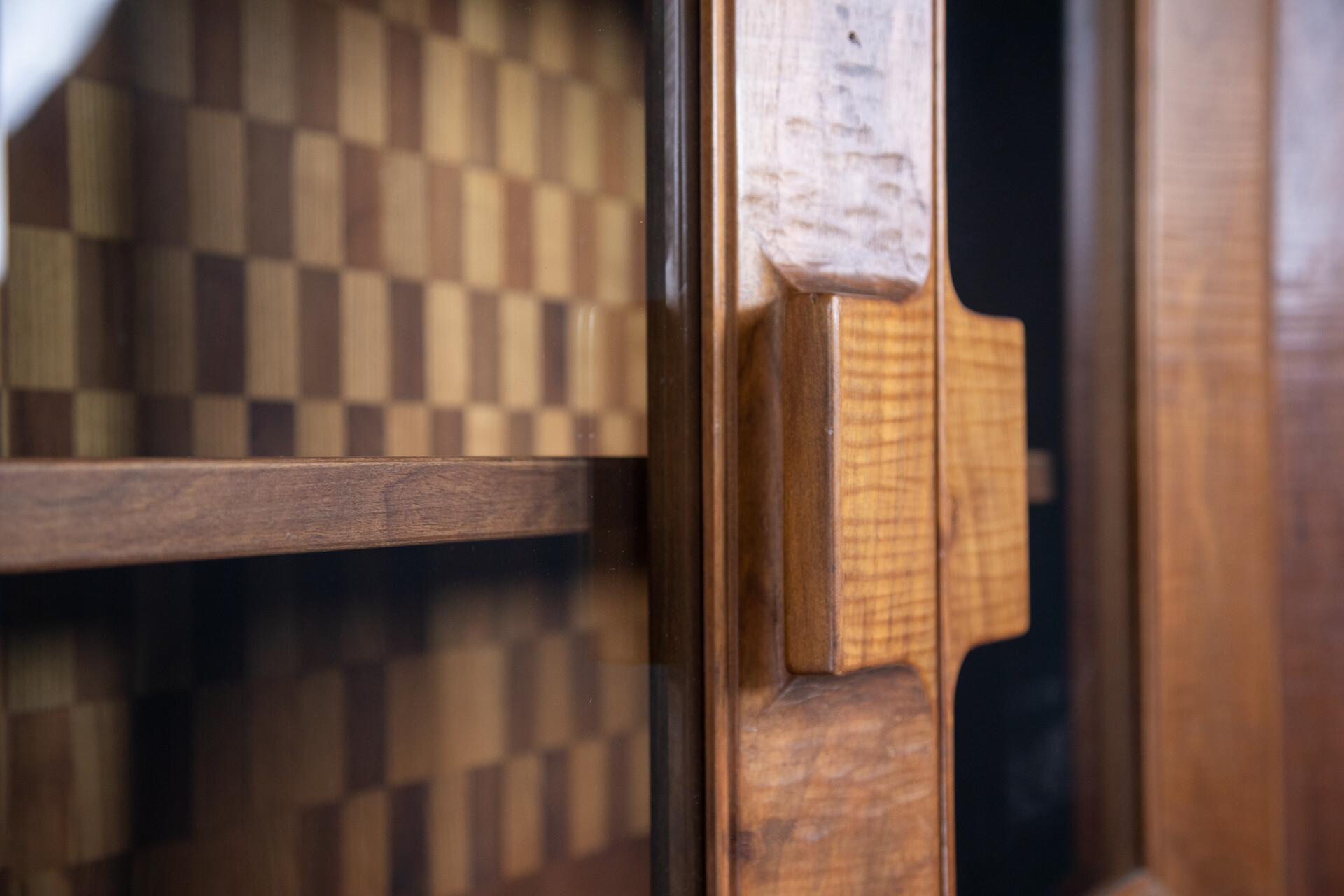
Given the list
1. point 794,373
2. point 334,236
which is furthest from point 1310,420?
point 334,236

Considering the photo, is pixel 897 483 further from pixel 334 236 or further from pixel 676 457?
pixel 334 236

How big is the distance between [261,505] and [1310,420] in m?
0.54

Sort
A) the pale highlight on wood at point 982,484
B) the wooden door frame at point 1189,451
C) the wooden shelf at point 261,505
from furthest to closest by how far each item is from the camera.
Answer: the wooden door frame at point 1189,451 < the pale highlight on wood at point 982,484 < the wooden shelf at point 261,505

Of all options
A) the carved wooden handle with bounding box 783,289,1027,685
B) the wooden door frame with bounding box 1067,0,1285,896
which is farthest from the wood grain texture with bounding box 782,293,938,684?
the wooden door frame with bounding box 1067,0,1285,896

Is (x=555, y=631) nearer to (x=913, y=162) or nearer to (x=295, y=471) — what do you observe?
(x=295, y=471)

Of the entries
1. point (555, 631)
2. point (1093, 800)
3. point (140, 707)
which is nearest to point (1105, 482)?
point (1093, 800)

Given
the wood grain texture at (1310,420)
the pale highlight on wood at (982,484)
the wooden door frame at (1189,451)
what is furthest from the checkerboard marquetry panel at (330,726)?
the wood grain texture at (1310,420)

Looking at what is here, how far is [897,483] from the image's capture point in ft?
0.94

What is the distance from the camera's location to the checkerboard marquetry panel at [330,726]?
20 centimetres

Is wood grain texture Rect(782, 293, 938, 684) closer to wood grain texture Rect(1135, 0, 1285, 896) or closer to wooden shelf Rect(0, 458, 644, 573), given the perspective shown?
wooden shelf Rect(0, 458, 644, 573)

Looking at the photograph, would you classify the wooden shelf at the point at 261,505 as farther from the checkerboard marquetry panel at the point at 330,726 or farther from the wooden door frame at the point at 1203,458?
the wooden door frame at the point at 1203,458

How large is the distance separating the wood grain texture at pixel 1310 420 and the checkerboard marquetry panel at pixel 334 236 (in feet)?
1.34

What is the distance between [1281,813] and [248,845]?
0.52m

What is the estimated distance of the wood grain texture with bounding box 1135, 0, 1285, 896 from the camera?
1.46 feet
